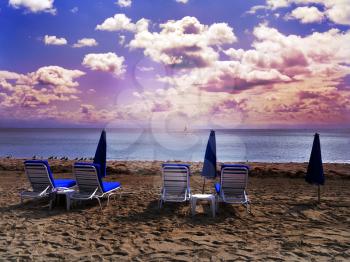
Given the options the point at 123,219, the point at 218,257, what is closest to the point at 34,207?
the point at 123,219

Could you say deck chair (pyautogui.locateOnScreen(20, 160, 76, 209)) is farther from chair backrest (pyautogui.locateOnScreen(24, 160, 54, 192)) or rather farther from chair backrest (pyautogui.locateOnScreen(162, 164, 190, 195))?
chair backrest (pyautogui.locateOnScreen(162, 164, 190, 195))

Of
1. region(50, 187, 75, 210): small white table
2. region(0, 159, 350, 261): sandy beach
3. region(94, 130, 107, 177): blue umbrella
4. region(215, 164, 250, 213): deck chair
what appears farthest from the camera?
region(94, 130, 107, 177): blue umbrella

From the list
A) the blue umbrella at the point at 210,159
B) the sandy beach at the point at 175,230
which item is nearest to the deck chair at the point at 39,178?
the sandy beach at the point at 175,230

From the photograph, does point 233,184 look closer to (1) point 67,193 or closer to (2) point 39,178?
(1) point 67,193

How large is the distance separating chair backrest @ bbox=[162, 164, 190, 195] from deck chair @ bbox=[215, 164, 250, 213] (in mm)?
754

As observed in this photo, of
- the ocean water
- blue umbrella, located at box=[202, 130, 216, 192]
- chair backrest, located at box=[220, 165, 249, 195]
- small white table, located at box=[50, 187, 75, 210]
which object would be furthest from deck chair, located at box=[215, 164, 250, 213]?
the ocean water

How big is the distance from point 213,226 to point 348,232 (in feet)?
7.78

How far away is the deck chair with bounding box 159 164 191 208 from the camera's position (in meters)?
7.86

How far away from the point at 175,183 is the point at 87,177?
1948 mm

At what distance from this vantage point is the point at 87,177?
805cm

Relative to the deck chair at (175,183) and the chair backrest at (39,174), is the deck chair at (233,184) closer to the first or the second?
the deck chair at (175,183)

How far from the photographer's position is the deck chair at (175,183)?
7.86 meters

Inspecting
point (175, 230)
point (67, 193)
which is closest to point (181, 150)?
point (67, 193)

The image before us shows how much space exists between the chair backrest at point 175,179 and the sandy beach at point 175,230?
0.38 meters
